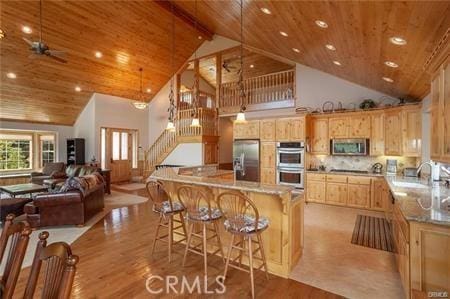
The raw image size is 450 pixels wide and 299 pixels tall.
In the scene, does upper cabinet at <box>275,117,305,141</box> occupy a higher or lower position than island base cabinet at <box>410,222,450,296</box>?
→ higher

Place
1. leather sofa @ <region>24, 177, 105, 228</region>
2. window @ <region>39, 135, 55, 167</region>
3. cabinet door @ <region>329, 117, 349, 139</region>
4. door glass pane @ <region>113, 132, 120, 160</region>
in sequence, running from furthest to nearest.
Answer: door glass pane @ <region>113, 132, 120, 160</region> → window @ <region>39, 135, 55, 167</region> → cabinet door @ <region>329, 117, 349, 139</region> → leather sofa @ <region>24, 177, 105, 228</region>

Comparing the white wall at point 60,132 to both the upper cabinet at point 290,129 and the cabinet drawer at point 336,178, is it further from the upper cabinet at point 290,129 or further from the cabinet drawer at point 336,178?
the cabinet drawer at point 336,178

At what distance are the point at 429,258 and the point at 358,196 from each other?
13.1ft

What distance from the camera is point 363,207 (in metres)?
5.66

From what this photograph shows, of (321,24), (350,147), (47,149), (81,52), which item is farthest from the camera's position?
(47,149)

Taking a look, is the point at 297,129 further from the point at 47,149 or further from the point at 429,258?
the point at 47,149

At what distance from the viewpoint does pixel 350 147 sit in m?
6.08

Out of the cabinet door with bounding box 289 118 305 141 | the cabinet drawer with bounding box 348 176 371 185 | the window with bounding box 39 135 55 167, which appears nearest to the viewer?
the cabinet drawer with bounding box 348 176 371 185

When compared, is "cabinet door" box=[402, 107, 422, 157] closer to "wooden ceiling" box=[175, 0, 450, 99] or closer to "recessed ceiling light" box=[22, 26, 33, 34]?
"wooden ceiling" box=[175, 0, 450, 99]

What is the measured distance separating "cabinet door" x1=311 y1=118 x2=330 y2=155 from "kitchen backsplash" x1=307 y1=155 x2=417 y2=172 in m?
0.32

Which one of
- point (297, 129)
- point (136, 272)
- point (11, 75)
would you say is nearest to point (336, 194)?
point (297, 129)

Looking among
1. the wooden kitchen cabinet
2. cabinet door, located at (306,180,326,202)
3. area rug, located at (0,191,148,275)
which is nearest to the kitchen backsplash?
cabinet door, located at (306,180,326,202)

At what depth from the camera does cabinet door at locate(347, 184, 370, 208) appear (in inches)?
220

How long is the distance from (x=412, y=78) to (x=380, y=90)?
2011 mm
